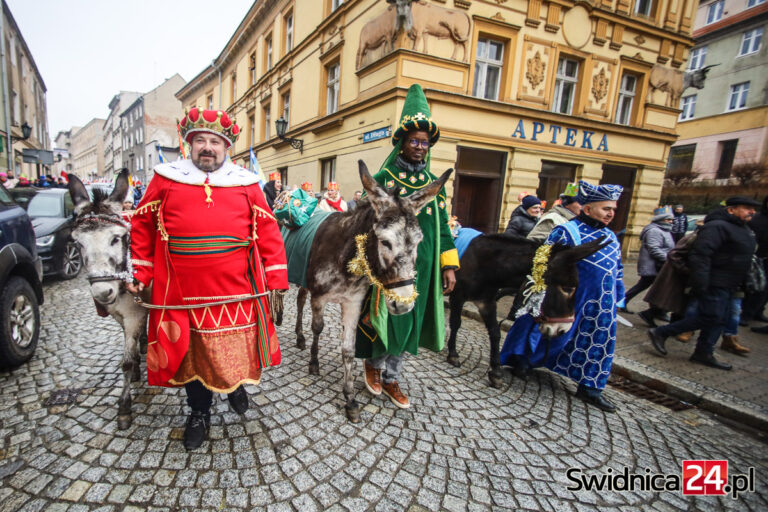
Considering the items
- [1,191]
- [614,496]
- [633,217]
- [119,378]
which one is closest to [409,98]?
[614,496]

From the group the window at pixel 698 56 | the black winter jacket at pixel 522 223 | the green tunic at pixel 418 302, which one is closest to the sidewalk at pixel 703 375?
the black winter jacket at pixel 522 223

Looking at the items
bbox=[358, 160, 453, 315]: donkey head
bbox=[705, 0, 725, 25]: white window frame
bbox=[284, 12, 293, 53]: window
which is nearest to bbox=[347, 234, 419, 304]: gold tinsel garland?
bbox=[358, 160, 453, 315]: donkey head

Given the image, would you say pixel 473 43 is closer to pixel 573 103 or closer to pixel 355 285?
pixel 573 103

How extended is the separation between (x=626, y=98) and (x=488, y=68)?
6.35m

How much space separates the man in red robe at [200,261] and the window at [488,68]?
9.57m

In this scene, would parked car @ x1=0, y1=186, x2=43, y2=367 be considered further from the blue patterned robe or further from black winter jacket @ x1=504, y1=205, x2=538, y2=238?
black winter jacket @ x1=504, y1=205, x2=538, y2=238

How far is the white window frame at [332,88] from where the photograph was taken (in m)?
11.9

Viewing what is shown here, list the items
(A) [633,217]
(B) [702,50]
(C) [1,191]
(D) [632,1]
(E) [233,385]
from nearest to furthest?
1. (E) [233,385]
2. (C) [1,191]
3. (D) [632,1]
4. (A) [633,217]
5. (B) [702,50]

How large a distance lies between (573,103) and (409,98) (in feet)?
36.1

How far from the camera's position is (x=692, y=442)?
2.76 meters

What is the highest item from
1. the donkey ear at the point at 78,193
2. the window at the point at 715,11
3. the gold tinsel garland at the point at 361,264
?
the window at the point at 715,11

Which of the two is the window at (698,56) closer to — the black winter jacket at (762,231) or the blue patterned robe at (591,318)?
the black winter jacket at (762,231)

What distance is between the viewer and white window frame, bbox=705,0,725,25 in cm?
2395

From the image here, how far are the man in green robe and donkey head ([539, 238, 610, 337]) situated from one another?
2.89 ft
